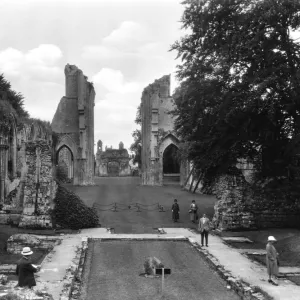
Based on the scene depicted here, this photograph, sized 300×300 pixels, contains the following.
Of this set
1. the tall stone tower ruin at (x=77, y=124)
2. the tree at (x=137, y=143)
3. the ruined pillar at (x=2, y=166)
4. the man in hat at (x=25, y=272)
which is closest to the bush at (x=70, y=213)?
the ruined pillar at (x=2, y=166)

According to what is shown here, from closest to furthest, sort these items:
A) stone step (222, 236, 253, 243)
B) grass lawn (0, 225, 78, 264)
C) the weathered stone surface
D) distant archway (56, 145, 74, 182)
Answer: the weathered stone surface, grass lawn (0, 225, 78, 264), stone step (222, 236, 253, 243), distant archway (56, 145, 74, 182)

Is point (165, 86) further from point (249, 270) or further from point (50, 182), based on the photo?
point (249, 270)

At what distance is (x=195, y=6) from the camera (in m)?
26.9

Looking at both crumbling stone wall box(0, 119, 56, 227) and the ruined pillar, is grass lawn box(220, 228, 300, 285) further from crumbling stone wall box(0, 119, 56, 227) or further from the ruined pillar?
the ruined pillar

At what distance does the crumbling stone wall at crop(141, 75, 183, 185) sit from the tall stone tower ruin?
612 cm

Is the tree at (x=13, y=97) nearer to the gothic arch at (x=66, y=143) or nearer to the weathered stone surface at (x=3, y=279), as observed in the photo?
the gothic arch at (x=66, y=143)

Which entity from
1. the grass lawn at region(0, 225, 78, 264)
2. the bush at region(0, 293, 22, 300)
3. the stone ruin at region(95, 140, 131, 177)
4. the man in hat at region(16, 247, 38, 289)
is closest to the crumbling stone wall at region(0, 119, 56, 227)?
the grass lawn at region(0, 225, 78, 264)

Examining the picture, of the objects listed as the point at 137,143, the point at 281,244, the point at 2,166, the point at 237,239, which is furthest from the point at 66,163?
the point at 281,244

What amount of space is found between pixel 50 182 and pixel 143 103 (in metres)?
31.1

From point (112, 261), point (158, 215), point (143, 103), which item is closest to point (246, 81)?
point (158, 215)

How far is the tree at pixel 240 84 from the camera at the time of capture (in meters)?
23.9

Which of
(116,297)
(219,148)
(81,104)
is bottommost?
(116,297)

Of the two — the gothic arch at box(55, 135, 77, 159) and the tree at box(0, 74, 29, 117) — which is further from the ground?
the tree at box(0, 74, 29, 117)

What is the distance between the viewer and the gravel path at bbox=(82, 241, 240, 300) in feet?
43.6
